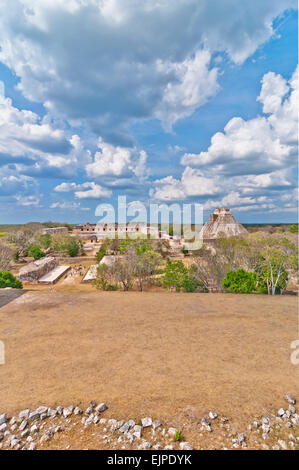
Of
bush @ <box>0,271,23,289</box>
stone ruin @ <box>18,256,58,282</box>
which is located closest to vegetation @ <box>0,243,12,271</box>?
stone ruin @ <box>18,256,58,282</box>

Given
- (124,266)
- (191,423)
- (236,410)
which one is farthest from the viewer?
(124,266)

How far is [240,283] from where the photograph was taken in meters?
11.1

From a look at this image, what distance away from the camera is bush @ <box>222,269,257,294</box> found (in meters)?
10.8

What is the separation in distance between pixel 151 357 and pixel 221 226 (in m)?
36.9

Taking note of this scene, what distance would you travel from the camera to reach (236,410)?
11.0ft

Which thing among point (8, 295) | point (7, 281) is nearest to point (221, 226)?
point (7, 281)

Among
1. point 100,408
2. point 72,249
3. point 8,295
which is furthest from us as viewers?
point 72,249

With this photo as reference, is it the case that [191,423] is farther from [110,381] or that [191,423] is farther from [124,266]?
[124,266]

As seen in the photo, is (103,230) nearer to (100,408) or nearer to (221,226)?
(221,226)

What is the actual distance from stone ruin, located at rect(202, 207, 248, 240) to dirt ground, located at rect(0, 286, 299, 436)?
30720 mm

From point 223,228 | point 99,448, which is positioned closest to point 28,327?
point 99,448
